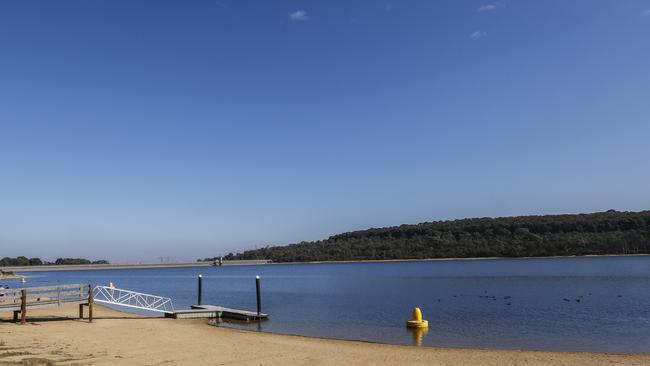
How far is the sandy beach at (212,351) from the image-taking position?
14805 mm

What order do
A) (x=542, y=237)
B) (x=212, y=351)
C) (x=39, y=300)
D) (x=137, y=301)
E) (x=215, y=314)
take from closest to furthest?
(x=212, y=351) < (x=39, y=300) < (x=215, y=314) < (x=137, y=301) < (x=542, y=237)

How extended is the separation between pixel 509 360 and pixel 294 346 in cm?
723

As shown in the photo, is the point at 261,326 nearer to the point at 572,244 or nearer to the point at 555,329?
the point at 555,329

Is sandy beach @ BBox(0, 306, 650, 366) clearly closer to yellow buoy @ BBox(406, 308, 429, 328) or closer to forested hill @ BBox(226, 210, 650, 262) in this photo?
yellow buoy @ BBox(406, 308, 429, 328)

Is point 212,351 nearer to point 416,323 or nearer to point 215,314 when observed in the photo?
point 416,323

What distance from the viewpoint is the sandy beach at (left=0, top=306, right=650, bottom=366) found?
14805 mm

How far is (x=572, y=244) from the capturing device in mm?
154125

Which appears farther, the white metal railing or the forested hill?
the forested hill

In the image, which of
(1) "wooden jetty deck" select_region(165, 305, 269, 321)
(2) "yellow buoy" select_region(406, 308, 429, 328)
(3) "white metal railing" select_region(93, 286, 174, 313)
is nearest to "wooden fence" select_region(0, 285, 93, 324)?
(3) "white metal railing" select_region(93, 286, 174, 313)

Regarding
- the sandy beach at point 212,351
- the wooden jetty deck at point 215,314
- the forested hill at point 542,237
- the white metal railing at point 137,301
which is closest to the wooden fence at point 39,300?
the sandy beach at point 212,351

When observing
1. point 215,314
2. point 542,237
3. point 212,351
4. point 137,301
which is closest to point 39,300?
point 137,301

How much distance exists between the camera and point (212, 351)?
55.5ft

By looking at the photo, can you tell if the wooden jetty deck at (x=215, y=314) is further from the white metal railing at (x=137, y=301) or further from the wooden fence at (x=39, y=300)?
the wooden fence at (x=39, y=300)

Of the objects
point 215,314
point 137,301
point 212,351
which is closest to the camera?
point 212,351
